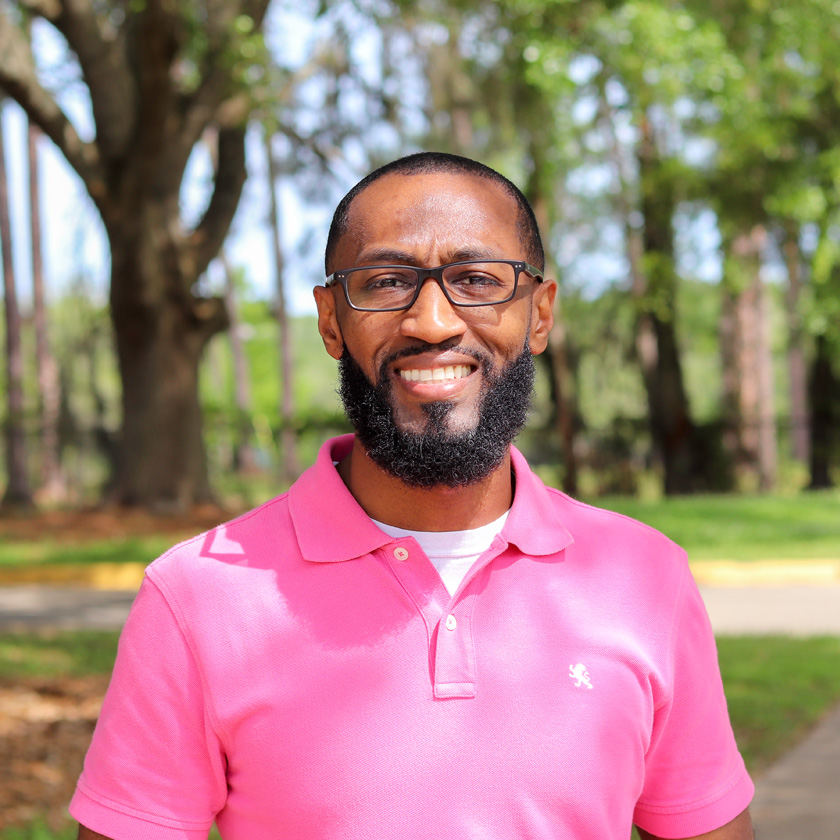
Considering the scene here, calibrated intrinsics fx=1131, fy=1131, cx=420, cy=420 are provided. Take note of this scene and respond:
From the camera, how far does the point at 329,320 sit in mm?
2178

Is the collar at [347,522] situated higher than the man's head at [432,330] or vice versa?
the man's head at [432,330]

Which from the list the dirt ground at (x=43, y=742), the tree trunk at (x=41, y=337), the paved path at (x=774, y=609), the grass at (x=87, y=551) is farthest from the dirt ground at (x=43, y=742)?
the tree trunk at (x=41, y=337)

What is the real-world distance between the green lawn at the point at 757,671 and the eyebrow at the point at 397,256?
3626 mm

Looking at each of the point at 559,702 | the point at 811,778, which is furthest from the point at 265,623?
the point at 811,778

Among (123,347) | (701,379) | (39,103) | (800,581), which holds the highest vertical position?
(39,103)

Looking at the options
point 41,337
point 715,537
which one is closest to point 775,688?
point 715,537

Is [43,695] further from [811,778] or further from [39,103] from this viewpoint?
[39,103]

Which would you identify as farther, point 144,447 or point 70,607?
point 144,447

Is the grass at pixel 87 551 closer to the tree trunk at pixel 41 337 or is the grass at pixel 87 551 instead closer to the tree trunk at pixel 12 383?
the tree trunk at pixel 12 383

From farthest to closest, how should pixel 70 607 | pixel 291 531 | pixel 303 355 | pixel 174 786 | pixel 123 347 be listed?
pixel 303 355
pixel 123 347
pixel 70 607
pixel 291 531
pixel 174 786

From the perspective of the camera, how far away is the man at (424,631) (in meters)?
1.79

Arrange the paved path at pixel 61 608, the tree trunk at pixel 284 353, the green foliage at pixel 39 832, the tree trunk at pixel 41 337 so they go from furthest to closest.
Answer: the tree trunk at pixel 41 337 < the tree trunk at pixel 284 353 < the paved path at pixel 61 608 < the green foliage at pixel 39 832

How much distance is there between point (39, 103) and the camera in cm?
1298

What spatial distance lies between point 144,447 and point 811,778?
1154 cm
